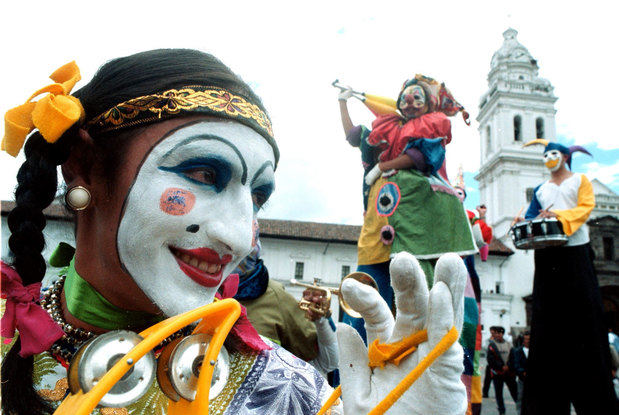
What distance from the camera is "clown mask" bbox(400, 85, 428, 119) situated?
3.73 metres

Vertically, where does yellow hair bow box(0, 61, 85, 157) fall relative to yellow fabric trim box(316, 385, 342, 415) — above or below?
above

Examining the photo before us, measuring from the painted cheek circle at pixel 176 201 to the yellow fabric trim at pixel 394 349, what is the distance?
0.61m

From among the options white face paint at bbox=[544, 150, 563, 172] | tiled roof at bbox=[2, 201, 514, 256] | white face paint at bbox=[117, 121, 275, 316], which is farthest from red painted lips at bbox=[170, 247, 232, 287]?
tiled roof at bbox=[2, 201, 514, 256]

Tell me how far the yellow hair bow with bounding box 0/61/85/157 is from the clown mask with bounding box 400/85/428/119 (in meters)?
2.75

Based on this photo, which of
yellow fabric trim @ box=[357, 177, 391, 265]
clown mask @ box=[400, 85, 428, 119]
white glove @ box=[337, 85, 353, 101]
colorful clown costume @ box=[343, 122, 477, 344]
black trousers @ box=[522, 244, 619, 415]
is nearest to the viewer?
colorful clown costume @ box=[343, 122, 477, 344]

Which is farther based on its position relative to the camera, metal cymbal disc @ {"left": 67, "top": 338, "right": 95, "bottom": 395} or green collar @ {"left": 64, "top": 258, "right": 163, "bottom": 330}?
green collar @ {"left": 64, "top": 258, "right": 163, "bottom": 330}

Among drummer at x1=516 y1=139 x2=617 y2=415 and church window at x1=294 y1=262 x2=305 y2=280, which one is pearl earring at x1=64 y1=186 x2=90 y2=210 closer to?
drummer at x1=516 y1=139 x2=617 y2=415

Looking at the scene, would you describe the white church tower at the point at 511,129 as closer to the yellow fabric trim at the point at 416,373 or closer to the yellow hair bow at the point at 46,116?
the yellow fabric trim at the point at 416,373

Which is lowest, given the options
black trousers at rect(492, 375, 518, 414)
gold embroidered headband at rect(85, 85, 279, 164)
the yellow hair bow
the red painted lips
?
black trousers at rect(492, 375, 518, 414)

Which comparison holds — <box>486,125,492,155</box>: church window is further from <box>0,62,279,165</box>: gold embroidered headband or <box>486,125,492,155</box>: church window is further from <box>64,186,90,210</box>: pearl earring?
<box>64,186,90,210</box>: pearl earring

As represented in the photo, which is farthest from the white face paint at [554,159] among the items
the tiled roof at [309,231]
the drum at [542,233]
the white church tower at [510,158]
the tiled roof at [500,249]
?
the tiled roof at [500,249]

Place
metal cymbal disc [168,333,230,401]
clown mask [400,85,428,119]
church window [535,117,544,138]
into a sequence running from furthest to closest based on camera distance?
church window [535,117,544,138] < clown mask [400,85,428,119] < metal cymbal disc [168,333,230,401]

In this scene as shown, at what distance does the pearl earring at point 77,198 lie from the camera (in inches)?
53.1

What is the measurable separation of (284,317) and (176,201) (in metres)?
2.00
